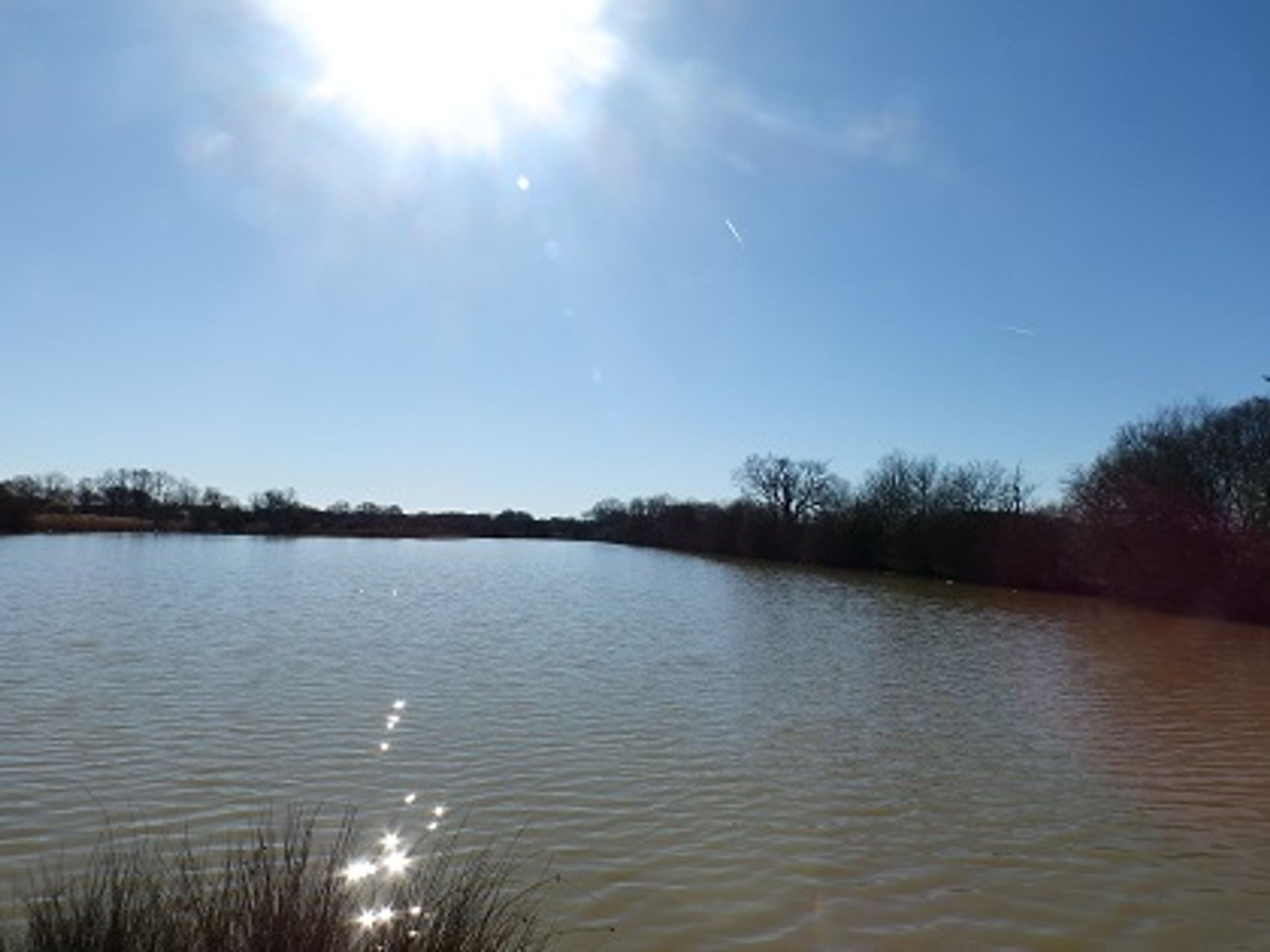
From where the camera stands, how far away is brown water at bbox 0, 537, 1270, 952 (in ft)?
23.9

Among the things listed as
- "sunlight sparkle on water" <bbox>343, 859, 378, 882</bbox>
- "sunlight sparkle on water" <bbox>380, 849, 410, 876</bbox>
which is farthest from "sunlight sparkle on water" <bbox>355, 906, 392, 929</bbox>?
"sunlight sparkle on water" <bbox>380, 849, 410, 876</bbox>

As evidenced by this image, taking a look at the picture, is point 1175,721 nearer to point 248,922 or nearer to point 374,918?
point 374,918

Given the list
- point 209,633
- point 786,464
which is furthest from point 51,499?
point 209,633

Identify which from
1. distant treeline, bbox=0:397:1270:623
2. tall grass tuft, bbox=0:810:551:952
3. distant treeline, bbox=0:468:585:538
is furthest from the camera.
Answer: distant treeline, bbox=0:468:585:538

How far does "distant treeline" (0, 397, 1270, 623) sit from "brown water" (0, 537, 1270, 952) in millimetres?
15782

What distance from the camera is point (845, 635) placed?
26750 mm

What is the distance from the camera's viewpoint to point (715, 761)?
11484mm

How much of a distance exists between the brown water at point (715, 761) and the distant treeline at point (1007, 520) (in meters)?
15.8

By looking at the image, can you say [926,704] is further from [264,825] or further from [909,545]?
[909,545]

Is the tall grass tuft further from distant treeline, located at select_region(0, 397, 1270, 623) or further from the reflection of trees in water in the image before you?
distant treeline, located at select_region(0, 397, 1270, 623)

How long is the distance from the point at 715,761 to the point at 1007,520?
5088 centimetres

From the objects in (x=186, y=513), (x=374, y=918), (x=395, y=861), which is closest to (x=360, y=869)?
(x=395, y=861)

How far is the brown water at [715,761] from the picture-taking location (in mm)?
7289

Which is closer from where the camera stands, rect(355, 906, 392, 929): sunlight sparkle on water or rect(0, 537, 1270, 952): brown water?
rect(355, 906, 392, 929): sunlight sparkle on water
